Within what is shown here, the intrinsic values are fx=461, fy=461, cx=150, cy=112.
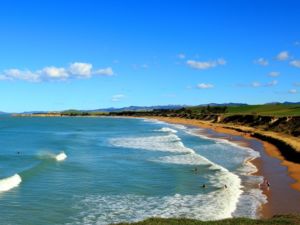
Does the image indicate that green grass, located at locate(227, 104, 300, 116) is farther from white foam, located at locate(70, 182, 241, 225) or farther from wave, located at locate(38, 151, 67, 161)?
white foam, located at locate(70, 182, 241, 225)

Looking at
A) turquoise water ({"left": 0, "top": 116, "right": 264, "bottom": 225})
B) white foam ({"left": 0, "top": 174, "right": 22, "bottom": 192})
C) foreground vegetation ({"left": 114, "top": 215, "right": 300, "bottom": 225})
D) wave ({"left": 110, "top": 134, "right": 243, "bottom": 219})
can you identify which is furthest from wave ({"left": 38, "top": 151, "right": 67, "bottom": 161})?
foreground vegetation ({"left": 114, "top": 215, "right": 300, "bottom": 225})

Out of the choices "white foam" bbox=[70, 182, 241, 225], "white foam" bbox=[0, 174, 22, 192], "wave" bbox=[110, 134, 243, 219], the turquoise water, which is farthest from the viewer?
"white foam" bbox=[0, 174, 22, 192]

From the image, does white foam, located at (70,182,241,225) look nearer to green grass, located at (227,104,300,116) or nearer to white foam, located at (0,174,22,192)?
white foam, located at (0,174,22,192)

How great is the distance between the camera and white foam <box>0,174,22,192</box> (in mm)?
35444

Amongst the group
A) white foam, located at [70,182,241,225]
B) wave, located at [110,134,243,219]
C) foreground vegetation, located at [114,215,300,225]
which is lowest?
white foam, located at [70,182,241,225]

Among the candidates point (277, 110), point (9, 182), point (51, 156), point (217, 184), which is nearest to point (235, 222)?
point (217, 184)

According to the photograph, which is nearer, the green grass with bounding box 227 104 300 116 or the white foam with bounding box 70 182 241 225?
the white foam with bounding box 70 182 241 225

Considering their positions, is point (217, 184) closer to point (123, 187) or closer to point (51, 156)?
point (123, 187)

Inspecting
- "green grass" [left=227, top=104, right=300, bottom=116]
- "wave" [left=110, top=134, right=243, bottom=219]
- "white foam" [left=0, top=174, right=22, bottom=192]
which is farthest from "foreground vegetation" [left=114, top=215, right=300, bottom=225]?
"green grass" [left=227, top=104, right=300, bottom=116]

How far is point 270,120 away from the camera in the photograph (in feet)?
319

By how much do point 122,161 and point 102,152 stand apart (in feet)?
35.1

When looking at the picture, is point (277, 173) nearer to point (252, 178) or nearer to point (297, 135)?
point (252, 178)

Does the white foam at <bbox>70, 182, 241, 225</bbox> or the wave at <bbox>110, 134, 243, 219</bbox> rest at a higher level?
the wave at <bbox>110, 134, 243, 219</bbox>

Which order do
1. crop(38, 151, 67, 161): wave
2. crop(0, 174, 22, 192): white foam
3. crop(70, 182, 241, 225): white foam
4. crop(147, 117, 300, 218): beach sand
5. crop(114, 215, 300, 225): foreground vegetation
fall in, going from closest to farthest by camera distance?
crop(114, 215, 300, 225): foreground vegetation
crop(70, 182, 241, 225): white foam
crop(147, 117, 300, 218): beach sand
crop(0, 174, 22, 192): white foam
crop(38, 151, 67, 161): wave
